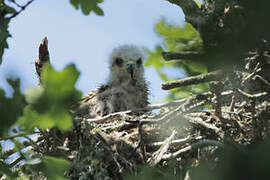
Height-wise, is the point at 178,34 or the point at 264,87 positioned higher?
the point at 178,34

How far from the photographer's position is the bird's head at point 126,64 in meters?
4.50

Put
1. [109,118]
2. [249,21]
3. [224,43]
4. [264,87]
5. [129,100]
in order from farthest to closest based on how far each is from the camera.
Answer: [129,100]
[109,118]
[264,87]
[224,43]
[249,21]

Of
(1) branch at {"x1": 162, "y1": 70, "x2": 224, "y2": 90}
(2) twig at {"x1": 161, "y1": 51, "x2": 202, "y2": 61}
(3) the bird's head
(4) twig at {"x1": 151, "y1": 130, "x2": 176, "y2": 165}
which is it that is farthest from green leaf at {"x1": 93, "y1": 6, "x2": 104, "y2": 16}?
(3) the bird's head

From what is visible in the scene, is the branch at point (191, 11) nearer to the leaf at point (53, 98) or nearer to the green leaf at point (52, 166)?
the green leaf at point (52, 166)

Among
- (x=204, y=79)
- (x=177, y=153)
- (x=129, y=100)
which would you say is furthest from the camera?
(x=129, y=100)

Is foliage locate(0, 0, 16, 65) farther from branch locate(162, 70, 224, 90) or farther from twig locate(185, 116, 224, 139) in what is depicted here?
twig locate(185, 116, 224, 139)

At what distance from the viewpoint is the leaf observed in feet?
3.97

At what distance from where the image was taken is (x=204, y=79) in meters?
2.17

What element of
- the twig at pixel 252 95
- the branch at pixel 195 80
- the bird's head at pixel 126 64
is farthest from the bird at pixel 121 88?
the twig at pixel 252 95

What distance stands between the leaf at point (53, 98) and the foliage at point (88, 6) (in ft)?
2.58

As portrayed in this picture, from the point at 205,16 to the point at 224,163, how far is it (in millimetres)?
1272

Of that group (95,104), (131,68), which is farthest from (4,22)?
(131,68)

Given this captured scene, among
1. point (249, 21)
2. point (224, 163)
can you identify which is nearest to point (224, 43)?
point (249, 21)

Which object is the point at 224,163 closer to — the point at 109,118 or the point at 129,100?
the point at 109,118
